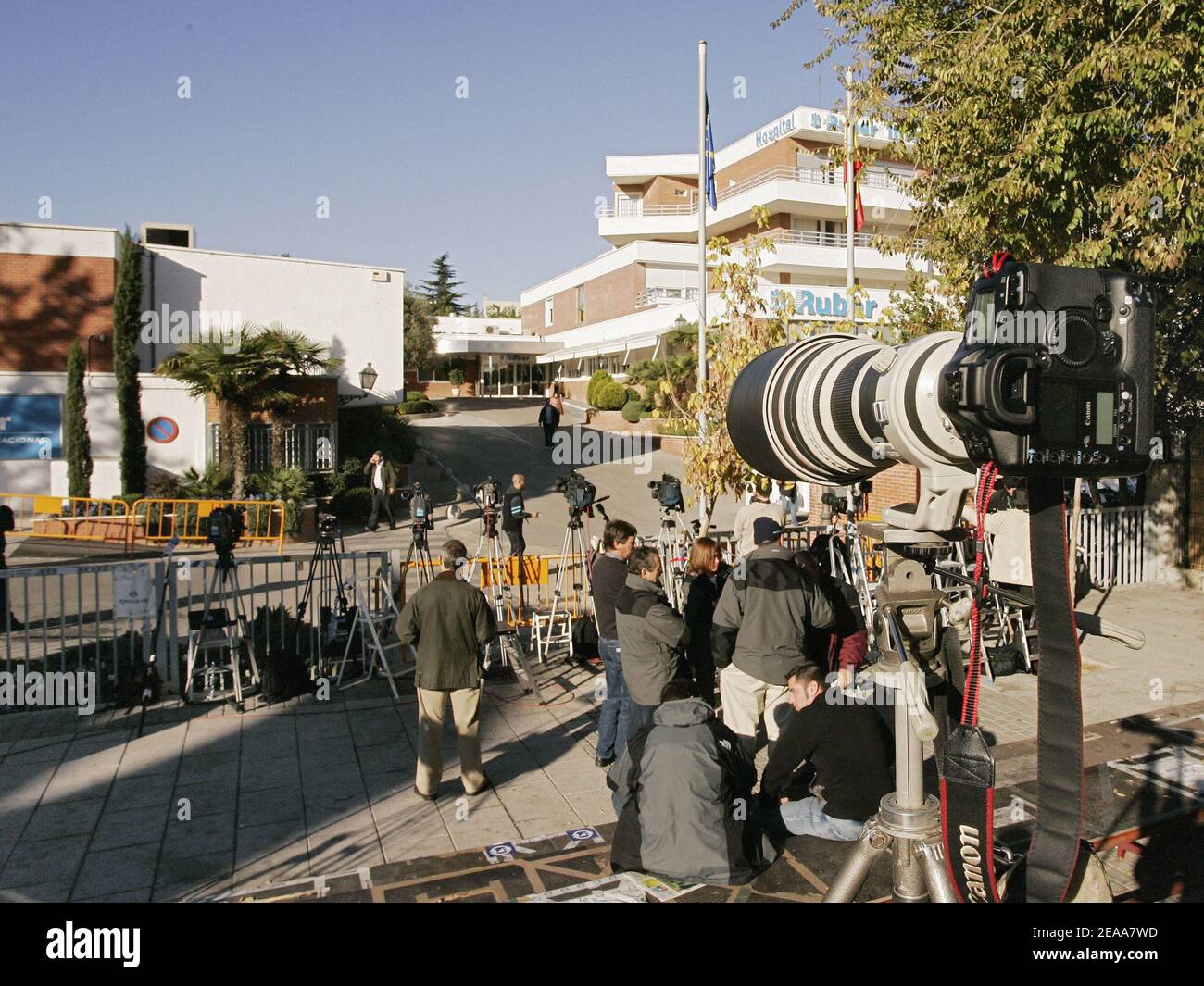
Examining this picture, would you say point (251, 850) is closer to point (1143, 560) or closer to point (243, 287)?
point (1143, 560)

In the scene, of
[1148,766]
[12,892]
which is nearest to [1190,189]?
[1148,766]

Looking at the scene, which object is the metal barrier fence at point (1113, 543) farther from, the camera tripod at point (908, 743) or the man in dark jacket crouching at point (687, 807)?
the camera tripod at point (908, 743)

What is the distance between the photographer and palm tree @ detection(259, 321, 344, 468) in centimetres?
2012

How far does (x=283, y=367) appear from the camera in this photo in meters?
20.4

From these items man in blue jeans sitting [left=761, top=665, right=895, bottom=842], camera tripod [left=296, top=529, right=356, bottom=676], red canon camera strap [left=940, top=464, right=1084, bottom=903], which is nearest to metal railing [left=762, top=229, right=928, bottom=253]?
camera tripod [left=296, top=529, right=356, bottom=676]

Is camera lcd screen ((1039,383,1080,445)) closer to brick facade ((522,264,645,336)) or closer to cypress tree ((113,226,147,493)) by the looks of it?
cypress tree ((113,226,147,493))

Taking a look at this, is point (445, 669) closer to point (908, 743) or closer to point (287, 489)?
point (908, 743)

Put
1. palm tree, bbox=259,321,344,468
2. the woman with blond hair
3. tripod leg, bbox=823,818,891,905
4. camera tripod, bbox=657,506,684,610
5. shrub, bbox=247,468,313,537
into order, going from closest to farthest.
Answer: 1. tripod leg, bbox=823,818,891,905
2. the woman with blond hair
3. camera tripod, bbox=657,506,684,610
4. shrub, bbox=247,468,313,537
5. palm tree, bbox=259,321,344,468

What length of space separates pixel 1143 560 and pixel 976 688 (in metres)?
12.8

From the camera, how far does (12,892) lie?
5.08 meters

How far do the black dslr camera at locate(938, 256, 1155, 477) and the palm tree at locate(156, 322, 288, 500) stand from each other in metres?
19.1

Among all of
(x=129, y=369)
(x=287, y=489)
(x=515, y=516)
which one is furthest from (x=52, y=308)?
(x=515, y=516)

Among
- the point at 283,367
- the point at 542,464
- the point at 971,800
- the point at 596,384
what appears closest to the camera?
the point at 971,800

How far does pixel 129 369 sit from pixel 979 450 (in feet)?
70.8
